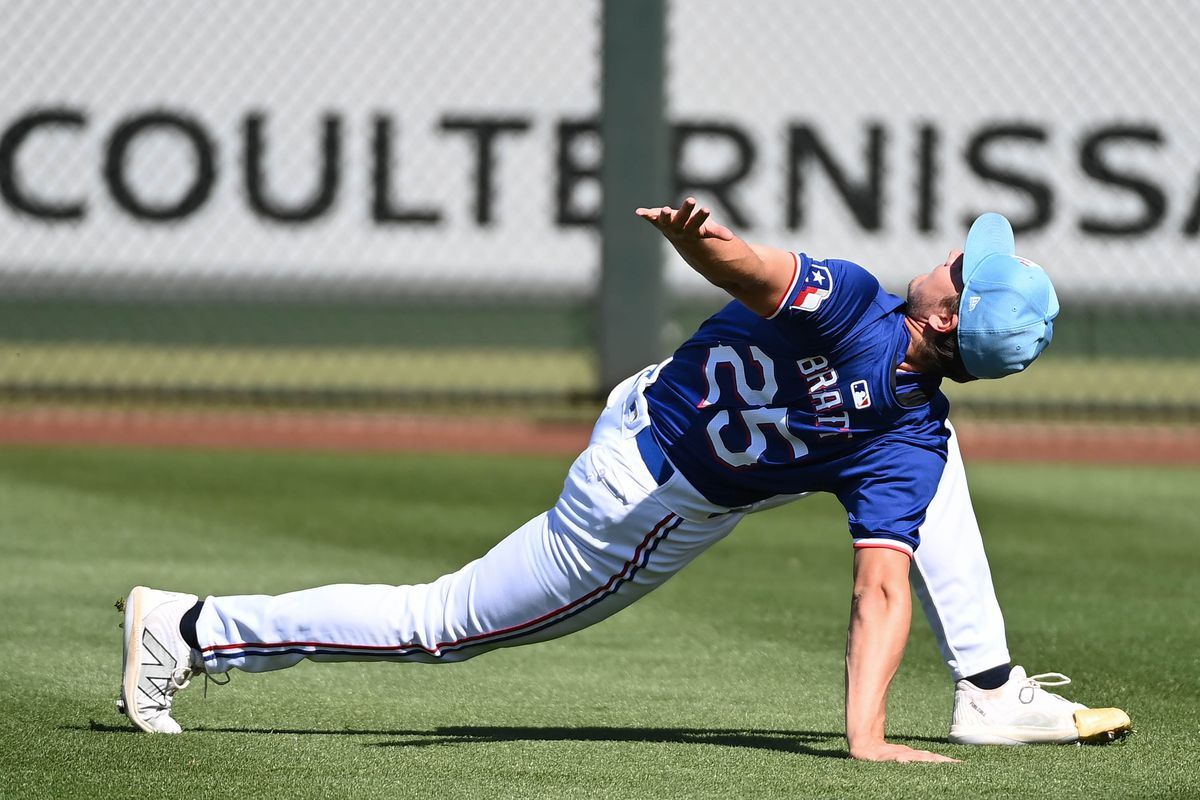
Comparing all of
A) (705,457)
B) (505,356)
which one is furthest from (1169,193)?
(705,457)

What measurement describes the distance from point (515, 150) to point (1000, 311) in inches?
330

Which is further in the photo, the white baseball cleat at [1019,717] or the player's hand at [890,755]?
the white baseball cleat at [1019,717]

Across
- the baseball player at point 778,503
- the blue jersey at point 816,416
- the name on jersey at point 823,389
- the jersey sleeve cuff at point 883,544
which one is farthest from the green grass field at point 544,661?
the name on jersey at point 823,389

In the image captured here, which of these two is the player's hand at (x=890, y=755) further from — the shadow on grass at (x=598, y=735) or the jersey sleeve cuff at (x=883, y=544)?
the jersey sleeve cuff at (x=883, y=544)

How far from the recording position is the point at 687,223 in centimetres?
390

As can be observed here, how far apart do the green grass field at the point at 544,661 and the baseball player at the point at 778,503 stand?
186mm

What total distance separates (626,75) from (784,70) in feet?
5.23

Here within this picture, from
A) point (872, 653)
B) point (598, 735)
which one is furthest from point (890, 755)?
point (598, 735)

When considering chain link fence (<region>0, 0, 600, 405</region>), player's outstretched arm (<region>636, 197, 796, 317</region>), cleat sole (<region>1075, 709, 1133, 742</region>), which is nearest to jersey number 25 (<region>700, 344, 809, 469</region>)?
player's outstretched arm (<region>636, 197, 796, 317</region>)

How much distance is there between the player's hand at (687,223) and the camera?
388cm

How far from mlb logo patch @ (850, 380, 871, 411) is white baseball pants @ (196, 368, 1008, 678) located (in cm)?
34

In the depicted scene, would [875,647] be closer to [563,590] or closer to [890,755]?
[890,755]

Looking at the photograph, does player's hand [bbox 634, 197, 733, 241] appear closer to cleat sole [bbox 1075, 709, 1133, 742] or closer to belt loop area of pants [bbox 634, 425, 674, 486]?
belt loop area of pants [bbox 634, 425, 674, 486]

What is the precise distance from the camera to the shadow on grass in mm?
4473
